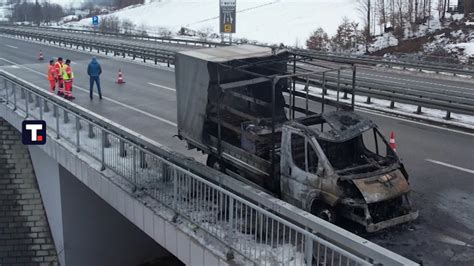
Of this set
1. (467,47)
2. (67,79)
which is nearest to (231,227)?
(67,79)

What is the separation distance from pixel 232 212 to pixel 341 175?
187 centimetres

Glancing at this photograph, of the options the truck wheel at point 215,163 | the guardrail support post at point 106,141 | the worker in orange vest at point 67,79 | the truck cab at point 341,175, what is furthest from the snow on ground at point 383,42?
the truck cab at point 341,175

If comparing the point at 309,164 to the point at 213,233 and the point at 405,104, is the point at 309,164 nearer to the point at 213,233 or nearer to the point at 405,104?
the point at 213,233

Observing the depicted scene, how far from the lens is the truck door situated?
27.6ft

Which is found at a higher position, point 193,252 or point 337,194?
point 337,194

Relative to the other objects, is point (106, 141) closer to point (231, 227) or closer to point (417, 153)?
point (231, 227)

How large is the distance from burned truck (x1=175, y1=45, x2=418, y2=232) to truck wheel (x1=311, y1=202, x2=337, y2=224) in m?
0.01

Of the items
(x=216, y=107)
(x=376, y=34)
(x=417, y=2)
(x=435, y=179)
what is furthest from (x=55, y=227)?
(x=417, y=2)

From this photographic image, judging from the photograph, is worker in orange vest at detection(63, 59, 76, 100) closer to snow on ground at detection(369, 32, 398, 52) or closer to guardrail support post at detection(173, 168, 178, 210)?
guardrail support post at detection(173, 168, 178, 210)

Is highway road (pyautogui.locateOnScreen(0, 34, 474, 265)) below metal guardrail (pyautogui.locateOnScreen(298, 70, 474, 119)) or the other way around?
below

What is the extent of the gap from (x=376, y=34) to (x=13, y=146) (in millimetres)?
37437

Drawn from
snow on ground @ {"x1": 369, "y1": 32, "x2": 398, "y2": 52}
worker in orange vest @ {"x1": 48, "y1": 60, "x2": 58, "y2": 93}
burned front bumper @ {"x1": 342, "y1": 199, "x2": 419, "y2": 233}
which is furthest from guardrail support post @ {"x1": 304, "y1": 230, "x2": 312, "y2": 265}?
→ snow on ground @ {"x1": 369, "y1": 32, "x2": 398, "y2": 52}

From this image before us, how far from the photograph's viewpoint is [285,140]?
880 cm

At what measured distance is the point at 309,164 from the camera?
334 inches
